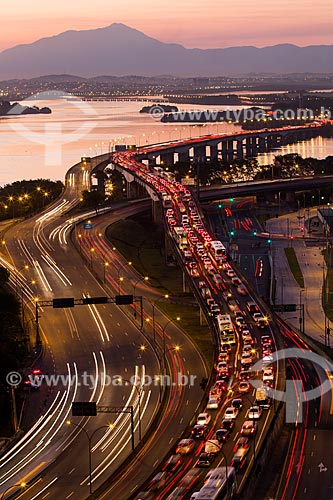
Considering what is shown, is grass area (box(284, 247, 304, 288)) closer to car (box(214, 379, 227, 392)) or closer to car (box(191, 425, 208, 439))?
car (box(214, 379, 227, 392))

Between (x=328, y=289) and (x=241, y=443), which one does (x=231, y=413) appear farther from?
(x=328, y=289)

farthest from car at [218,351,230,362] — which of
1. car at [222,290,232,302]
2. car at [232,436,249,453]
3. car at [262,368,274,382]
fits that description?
car at [232,436,249,453]

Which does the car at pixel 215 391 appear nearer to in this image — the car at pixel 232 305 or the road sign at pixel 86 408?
the road sign at pixel 86 408

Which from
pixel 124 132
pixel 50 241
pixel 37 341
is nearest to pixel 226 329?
pixel 37 341

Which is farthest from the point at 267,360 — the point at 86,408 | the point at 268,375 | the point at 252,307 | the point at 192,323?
the point at 192,323

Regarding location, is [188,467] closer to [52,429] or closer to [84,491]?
[84,491]

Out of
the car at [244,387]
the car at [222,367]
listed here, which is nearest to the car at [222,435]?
the car at [244,387]

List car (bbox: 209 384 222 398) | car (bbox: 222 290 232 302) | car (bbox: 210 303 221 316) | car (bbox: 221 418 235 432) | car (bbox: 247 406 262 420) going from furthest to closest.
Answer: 1. car (bbox: 222 290 232 302)
2. car (bbox: 210 303 221 316)
3. car (bbox: 209 384 222 398)
4. car (bbox: 247 406 262 420)
5. car (bbox: 221 418 235 432)
